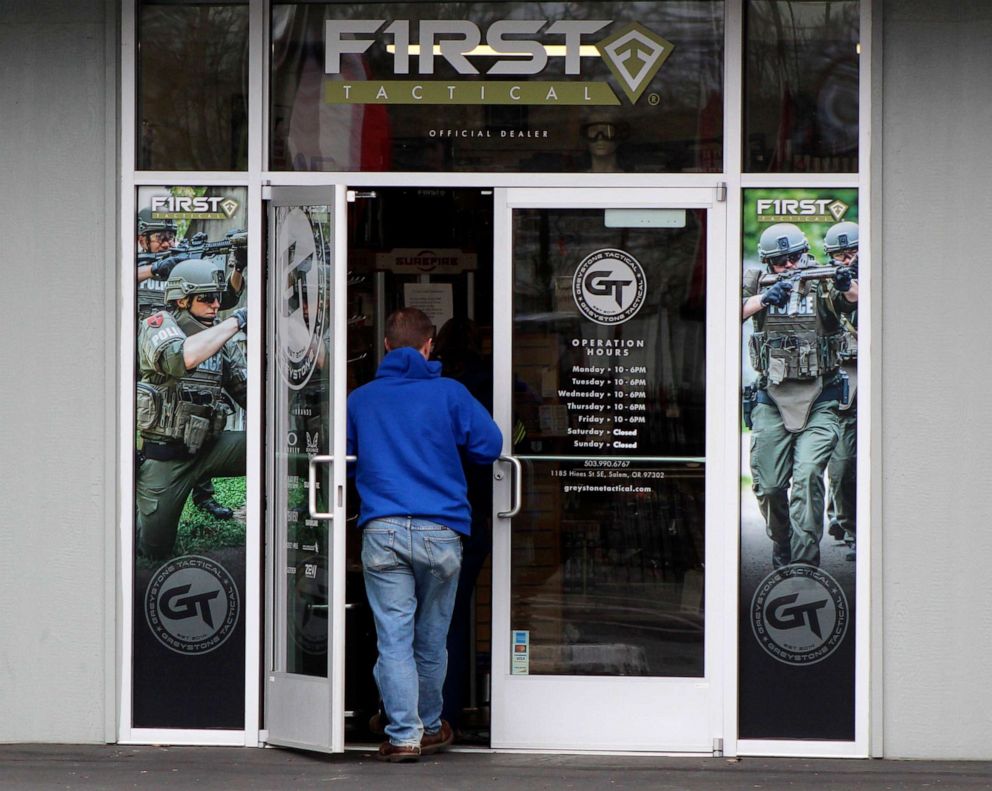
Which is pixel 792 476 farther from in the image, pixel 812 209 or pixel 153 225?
pixel 153 225

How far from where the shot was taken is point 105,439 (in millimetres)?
6203

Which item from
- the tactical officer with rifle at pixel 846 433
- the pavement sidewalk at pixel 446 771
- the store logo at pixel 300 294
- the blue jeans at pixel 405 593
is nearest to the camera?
the pavement sidewalk at pixel 446 771

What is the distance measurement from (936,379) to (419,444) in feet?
7.28

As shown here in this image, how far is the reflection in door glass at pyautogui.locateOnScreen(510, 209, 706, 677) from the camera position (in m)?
6.19

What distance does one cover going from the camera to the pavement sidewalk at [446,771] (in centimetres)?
568

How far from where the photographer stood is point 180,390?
6230 mm

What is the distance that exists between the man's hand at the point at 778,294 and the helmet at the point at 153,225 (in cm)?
260

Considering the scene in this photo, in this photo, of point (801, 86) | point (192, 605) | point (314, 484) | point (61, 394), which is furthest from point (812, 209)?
point (61, 394)

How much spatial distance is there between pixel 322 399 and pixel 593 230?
140 centimetres

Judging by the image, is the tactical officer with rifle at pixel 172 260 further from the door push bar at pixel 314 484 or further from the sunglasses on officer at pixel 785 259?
the sunglasses on officer at pixel 785 259

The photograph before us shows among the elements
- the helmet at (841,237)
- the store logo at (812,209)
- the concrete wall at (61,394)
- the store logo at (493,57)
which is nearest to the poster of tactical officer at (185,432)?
the concrete wall at (61,394)

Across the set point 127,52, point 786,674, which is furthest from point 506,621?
point 127,52

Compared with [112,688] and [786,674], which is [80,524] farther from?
[786,674]

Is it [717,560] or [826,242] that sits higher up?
[826,242]
